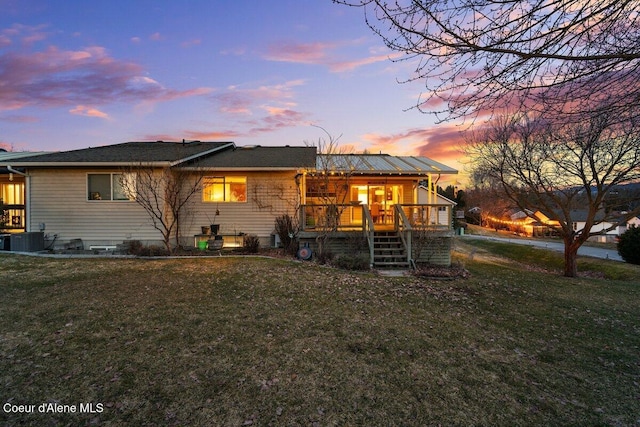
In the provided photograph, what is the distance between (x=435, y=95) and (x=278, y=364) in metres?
3.68

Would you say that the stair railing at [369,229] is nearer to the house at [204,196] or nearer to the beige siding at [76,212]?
the house at [204,196]

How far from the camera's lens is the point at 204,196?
1262 cm

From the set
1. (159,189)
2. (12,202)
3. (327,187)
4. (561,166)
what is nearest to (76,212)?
(159,189)

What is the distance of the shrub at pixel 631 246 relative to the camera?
14531 millimetres

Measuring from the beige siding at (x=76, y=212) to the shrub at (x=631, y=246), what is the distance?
21305 millimetres

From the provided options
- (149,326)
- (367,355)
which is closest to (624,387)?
(367,355)

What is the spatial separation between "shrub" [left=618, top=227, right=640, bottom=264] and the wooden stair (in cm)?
1215

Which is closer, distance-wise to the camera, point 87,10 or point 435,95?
point 435,95

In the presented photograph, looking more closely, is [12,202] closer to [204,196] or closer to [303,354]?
[204,196]

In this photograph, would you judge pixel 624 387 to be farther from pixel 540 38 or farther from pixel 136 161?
pixel 136 161

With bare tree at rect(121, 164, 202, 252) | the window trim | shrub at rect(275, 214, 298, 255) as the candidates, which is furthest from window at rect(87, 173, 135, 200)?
shrub at rect(275, 214, 298, 255)

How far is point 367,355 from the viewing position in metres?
4.16

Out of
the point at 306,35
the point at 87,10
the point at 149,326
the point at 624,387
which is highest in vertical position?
the point at 87,10

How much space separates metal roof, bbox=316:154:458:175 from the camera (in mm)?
11938
